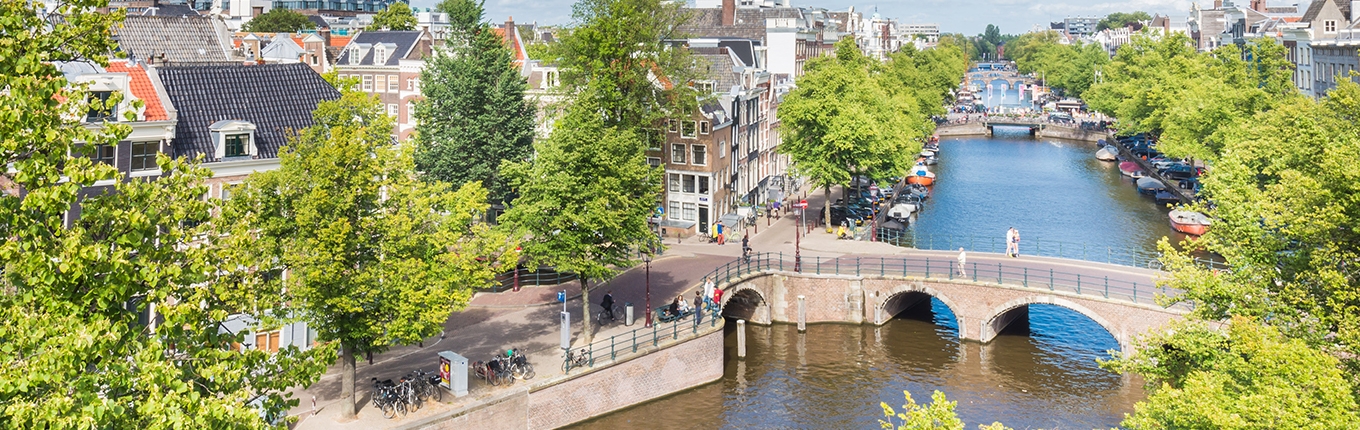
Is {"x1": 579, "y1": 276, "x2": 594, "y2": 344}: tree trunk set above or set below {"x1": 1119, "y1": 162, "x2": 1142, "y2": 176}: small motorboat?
below

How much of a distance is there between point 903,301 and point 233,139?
3320cm

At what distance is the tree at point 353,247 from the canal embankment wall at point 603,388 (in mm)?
3838

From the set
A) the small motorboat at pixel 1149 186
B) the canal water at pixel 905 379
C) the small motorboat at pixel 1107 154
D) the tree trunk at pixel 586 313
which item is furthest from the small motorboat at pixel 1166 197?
the tree trunk at pixel 586 313

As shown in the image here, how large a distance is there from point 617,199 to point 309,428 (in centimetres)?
1456

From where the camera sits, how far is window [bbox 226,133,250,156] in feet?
141

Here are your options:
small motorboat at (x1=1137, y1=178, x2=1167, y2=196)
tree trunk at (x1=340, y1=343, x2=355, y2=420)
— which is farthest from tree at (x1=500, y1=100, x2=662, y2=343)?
small motorboat at (x1=1137, y1=178, x2=1167, y2=196)

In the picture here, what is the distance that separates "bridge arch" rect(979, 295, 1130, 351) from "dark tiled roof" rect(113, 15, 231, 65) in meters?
46.3

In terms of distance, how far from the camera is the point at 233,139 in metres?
43.0

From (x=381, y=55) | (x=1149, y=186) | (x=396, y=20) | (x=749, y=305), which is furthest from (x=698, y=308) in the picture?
(x=396, y=20)

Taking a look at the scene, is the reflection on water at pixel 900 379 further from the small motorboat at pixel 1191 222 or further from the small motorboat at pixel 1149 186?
the small motorboat at pixel 1149 186

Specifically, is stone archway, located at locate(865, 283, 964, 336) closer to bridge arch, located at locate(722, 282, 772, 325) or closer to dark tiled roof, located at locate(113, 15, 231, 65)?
bridge arch, located at locate(722, 282, 772, 325)

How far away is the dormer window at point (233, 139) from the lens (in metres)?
42.4

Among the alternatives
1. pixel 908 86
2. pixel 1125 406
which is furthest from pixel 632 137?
pixel 908 86

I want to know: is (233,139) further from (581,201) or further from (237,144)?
(581,201)
